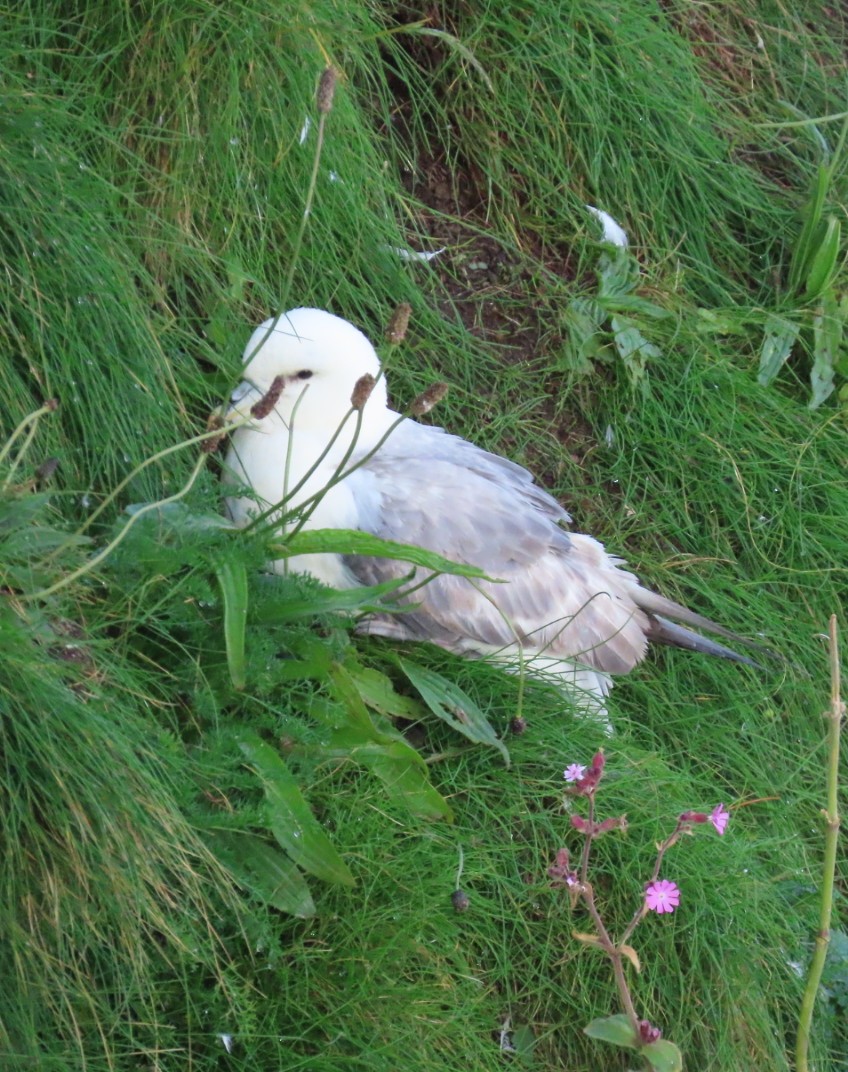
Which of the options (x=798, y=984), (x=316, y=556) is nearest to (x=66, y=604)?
(x=316, y=556)

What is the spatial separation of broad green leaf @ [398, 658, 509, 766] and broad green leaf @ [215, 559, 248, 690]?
46 cm

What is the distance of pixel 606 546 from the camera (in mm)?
3129

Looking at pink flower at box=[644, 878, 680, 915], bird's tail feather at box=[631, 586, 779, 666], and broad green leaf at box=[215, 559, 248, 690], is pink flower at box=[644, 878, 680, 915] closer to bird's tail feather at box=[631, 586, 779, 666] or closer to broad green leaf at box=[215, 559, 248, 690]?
broad green leaf at box=[215, 559, 248, 690]

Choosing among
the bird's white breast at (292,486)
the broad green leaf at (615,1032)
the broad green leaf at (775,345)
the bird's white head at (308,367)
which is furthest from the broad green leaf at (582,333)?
the broad green leaf at (615,1032)

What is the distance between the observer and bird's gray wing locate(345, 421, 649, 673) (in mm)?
2566

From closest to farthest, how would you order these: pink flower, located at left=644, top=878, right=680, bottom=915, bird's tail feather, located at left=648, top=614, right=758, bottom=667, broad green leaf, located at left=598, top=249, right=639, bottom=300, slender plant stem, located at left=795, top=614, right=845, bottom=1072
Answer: slender plant stem, located at left=795, top=614, right=845, bottom=1072, pink flower, located at left=644, top=878, right=680, bottom=915, bird's tail feather, located at left=648, top=614, right=758, bottom=667, broad green leaf, located at left=598, top=249, right=639, bottom=300

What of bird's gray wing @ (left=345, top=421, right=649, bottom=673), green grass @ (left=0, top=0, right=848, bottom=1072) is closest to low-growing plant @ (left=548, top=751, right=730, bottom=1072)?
green grass @ (left=0, top=0, right=848, bottom=1072)

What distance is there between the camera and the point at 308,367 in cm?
252

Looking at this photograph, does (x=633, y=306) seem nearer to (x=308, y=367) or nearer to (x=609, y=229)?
(x=609, y=229)

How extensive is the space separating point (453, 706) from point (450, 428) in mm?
838

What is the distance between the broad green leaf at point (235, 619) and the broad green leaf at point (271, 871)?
0.73 feet

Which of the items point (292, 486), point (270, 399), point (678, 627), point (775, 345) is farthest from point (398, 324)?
point (775, 345)

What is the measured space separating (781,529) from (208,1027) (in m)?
1.78

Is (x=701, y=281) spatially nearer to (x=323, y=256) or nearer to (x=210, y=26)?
(x=323, y=256)
